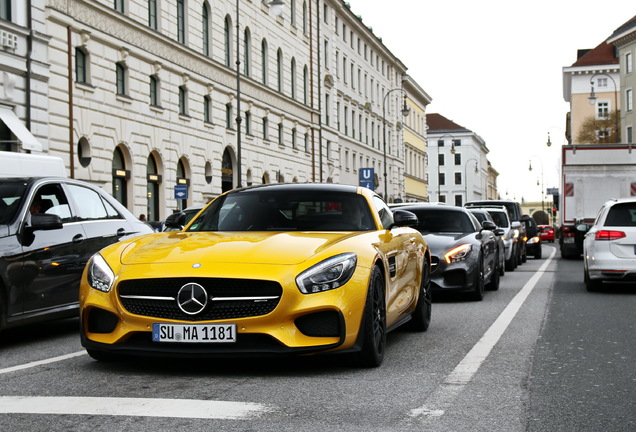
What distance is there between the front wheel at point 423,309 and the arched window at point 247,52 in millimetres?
37574

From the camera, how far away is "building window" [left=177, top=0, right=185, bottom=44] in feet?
126

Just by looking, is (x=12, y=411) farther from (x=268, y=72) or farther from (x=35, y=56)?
(x=268, y=72)

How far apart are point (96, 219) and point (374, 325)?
14.2 ft

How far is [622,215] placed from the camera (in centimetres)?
1479

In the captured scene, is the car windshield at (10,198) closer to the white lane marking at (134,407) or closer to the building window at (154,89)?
the white lane marking at (134,407)

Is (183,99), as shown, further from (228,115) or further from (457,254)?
(457,254)

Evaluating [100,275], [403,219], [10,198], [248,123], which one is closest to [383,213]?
[403,219]

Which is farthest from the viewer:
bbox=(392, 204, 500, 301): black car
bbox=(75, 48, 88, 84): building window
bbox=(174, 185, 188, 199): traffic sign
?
bbox=(174, 185, 188, 199): traffic sign

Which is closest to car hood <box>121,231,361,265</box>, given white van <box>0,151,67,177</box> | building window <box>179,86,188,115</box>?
white van <box>0,151,67,177</box>

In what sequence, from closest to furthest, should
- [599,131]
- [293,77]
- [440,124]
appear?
[293,77]
[599,131]
[440,124]

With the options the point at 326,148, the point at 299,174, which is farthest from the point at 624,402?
the point at 326,148

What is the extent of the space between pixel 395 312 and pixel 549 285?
9902mm

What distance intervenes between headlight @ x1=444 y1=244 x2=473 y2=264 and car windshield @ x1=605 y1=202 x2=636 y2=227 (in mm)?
2921

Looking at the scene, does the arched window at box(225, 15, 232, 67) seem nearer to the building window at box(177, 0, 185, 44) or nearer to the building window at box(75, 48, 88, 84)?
the building window at box(177, 0, 185, 44)
